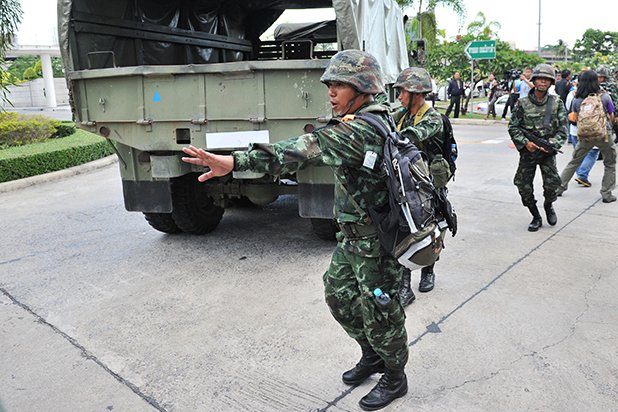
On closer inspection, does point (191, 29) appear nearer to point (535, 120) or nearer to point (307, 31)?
point (307, 31)

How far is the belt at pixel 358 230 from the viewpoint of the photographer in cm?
245

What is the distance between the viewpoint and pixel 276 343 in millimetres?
3240

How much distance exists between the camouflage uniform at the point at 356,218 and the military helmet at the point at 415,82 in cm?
127

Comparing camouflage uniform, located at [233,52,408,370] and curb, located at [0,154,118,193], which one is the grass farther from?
camouflage uniform, located at [233,52,408,370]

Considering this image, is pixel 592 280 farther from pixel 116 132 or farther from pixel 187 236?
pixel 116 132

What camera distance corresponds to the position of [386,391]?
2.61 metres

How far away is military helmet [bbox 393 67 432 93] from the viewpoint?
3.60 metres

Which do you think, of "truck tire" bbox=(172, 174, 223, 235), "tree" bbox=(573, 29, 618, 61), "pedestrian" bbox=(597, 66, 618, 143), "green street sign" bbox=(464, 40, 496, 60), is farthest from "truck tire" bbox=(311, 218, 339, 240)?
"tree" bbox=(573, 29, 618, 61)

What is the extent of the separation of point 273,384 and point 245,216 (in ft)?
11.8

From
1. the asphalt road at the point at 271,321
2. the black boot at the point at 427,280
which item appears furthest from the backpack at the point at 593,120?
the black boot at the point at 427,280

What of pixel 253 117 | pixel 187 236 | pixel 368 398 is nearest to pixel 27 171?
pixel 187 236

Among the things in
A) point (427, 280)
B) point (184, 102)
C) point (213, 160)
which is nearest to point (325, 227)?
point (427, 280)

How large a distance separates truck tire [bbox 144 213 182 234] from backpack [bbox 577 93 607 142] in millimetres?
4510

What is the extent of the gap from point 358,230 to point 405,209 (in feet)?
0.95
